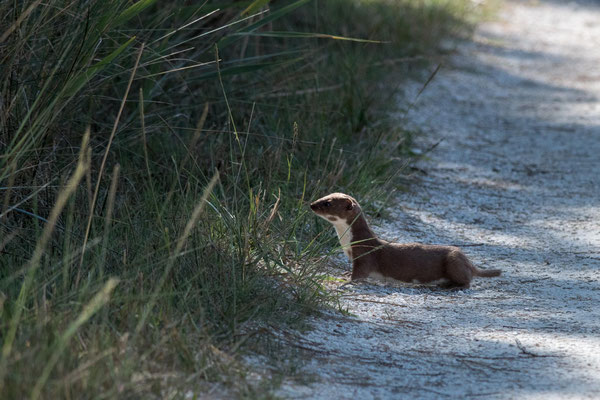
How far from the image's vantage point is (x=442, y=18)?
10.6 m

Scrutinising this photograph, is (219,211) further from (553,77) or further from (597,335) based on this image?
(553,77)

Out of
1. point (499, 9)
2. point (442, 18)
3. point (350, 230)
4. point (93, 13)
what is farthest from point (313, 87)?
point (499, 9)

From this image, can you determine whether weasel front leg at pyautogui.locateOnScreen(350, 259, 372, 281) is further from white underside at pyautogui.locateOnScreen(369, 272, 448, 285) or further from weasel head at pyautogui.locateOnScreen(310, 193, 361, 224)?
weasel head at pyautogui.locateOnScreen(310, 193, 361, 224)

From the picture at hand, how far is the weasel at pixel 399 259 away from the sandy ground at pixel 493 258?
69 mm

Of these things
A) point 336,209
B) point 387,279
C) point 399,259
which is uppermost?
point 336,209

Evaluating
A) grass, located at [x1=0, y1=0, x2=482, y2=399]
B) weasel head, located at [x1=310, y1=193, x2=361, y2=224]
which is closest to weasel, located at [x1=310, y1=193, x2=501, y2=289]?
weasel head, located at [x1=310, y1=193, x2=361, y2=224]

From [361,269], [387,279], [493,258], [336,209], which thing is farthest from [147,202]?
[493,258]

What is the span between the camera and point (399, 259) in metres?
4.34

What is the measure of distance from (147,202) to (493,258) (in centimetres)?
195

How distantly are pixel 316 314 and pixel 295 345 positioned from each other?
383 mm

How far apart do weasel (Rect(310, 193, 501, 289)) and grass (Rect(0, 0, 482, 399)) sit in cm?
16

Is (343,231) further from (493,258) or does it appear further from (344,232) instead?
(493,258)

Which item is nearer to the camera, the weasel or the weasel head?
the weasel

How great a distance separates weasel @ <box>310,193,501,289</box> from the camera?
4227 millimetres
